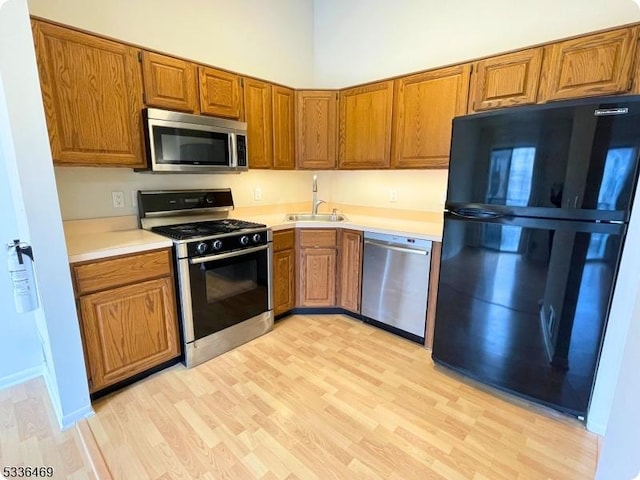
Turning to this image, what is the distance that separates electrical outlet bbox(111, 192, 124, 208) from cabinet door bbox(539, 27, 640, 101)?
2905mm

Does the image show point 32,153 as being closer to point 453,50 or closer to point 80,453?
point 80,453

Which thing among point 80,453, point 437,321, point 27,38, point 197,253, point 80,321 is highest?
point 27,38

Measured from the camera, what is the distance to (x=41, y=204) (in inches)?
56.7

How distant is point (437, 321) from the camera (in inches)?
83.4

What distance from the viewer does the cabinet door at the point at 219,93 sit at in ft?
7.49

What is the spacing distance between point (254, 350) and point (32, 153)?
1773 millimetres

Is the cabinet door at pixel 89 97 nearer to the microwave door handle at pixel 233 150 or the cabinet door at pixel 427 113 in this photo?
the microwave door handle at pixel 233 150

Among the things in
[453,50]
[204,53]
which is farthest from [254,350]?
[453,50]

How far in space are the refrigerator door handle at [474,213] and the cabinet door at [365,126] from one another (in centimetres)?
95

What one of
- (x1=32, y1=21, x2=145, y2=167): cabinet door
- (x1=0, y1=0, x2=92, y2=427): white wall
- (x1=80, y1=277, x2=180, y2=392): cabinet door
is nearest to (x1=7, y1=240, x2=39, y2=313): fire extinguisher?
(x1=0, y1=0, x2=92, y2=427): white wall

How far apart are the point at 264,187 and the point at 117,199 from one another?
131cm

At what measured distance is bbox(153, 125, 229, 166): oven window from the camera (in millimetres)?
2078

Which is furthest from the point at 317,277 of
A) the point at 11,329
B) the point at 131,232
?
the point at 11,329

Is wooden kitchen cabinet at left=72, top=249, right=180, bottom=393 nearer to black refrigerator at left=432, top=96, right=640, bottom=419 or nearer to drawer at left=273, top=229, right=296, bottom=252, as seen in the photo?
drawer at left=273, top=229, right=296, bottom=252
